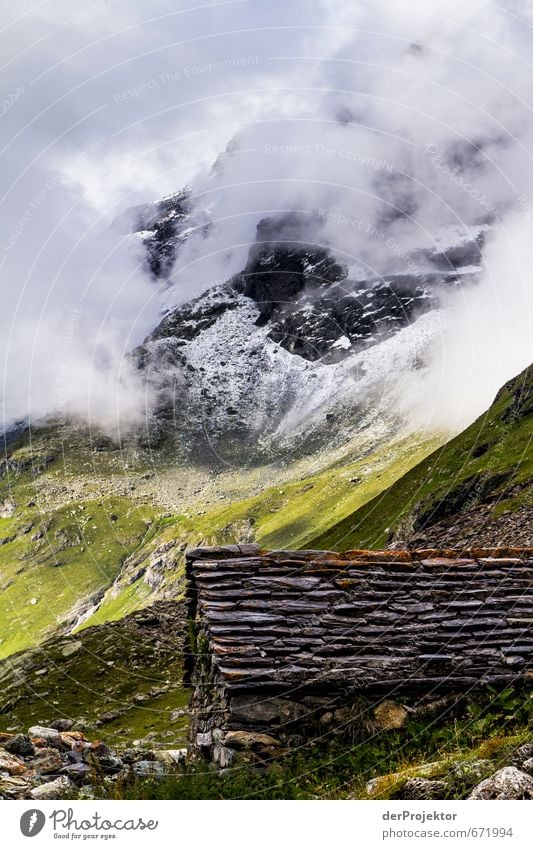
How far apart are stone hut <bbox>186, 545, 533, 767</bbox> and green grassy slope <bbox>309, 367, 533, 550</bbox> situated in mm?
42032

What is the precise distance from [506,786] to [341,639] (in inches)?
186

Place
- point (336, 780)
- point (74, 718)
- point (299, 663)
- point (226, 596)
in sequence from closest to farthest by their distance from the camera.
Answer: point (336, 780) < point (299, 663) < point (226, 596) < point (74, 718)

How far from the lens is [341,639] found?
43.5ft

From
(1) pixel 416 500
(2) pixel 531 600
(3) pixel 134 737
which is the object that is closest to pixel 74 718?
(3) pixel 134 737

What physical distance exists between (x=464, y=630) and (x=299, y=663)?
387 cm

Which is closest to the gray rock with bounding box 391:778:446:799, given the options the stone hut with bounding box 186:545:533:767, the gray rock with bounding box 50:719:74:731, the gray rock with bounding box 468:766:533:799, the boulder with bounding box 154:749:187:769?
the gray rock with bounding box 468:766:533:799

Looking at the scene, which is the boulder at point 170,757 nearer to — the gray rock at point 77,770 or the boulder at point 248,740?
the gray rock at point 77,770

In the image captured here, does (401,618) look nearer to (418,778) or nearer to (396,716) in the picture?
(396,716)

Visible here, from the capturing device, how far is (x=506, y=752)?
10219 mm

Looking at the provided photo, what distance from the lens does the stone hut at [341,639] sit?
12398mm

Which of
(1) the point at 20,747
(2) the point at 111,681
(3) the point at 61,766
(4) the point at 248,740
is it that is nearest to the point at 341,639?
(4) the point at 248,740

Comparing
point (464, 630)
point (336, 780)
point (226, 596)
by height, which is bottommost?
point (336, 780)

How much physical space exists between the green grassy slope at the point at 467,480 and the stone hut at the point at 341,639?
138 ft

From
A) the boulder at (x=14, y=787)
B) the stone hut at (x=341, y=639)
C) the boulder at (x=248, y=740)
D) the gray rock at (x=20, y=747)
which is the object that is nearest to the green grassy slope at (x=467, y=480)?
the stone hut at (x=341, y=639)
